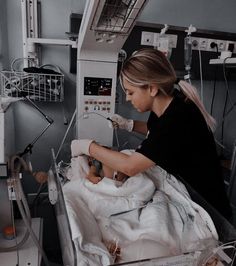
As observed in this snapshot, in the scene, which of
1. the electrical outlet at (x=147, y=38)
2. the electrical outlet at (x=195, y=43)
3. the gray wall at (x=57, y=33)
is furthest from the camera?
the electrical outlet at (x=195, y=43)

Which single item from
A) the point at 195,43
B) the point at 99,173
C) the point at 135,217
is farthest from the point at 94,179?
the point at 195,43

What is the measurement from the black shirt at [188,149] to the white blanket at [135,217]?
3.9 inches

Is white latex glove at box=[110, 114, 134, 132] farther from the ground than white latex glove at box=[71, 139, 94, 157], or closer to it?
farther from the ground

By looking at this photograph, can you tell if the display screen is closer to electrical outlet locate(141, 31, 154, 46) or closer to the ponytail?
the ponytail

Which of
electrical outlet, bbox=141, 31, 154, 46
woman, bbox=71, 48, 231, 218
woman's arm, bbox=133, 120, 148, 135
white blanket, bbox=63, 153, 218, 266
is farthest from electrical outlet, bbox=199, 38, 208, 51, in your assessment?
white blanket, bbox=63, 153, 218, 266

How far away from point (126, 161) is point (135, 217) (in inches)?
8.8

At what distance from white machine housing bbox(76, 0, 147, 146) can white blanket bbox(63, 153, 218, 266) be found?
311 millimetres

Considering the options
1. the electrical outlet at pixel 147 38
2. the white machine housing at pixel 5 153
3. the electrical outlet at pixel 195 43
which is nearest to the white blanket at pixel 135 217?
the white machine housing at pixel 5 153

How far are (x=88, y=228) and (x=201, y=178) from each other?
53cm

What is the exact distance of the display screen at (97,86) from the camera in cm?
135

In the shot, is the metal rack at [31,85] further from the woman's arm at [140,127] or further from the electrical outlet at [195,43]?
the electrical outlet at [195,43]

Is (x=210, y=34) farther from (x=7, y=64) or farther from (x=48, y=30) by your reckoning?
(x=7, y=64)

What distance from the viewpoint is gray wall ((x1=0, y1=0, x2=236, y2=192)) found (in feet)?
5.51

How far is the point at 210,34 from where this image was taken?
2006 millimetres
